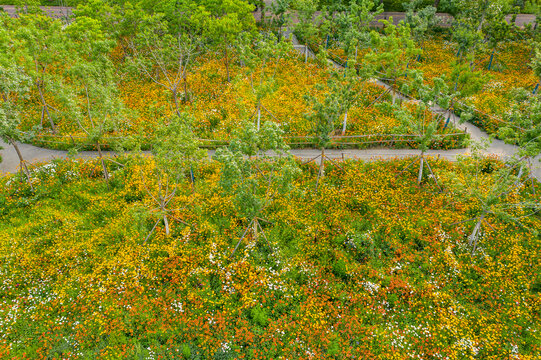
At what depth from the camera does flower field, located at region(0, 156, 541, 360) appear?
49.7 feet

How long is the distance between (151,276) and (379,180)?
16.4 meters

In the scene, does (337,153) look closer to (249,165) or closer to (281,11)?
(249,165)

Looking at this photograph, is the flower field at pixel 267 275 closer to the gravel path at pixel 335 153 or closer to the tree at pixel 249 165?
the tree at pixel 249 165

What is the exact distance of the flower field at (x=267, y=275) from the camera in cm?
1516

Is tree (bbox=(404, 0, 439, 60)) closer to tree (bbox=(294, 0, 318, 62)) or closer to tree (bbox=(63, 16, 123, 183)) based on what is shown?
tree (bbox=(294, 0, 318, 62))

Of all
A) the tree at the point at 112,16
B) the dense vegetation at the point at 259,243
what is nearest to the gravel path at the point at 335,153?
the dense vegetation at the point at 259,243

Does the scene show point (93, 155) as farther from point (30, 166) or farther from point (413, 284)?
point (413, 284)

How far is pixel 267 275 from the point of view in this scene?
1778 centimetres

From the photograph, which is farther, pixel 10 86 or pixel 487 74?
pixel 487 74

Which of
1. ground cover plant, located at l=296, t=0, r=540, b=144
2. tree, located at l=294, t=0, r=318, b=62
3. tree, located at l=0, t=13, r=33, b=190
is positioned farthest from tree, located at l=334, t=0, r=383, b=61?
tree, located at l=0, t=13, r=33, b=190

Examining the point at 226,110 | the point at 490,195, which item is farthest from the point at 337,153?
the point at 490,195

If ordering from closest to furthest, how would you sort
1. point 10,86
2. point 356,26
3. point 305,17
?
point 10,86
point 356,26
point 305,17

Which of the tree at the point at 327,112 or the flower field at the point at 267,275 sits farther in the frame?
the tree at the point at 327,112

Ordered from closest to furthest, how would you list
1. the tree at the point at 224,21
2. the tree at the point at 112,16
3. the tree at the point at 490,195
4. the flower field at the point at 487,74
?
the tree at the point at 490,195 < the tree at the point at 224,21 < the flower field at the point at 487,74 < the tree at the point at 112,16
